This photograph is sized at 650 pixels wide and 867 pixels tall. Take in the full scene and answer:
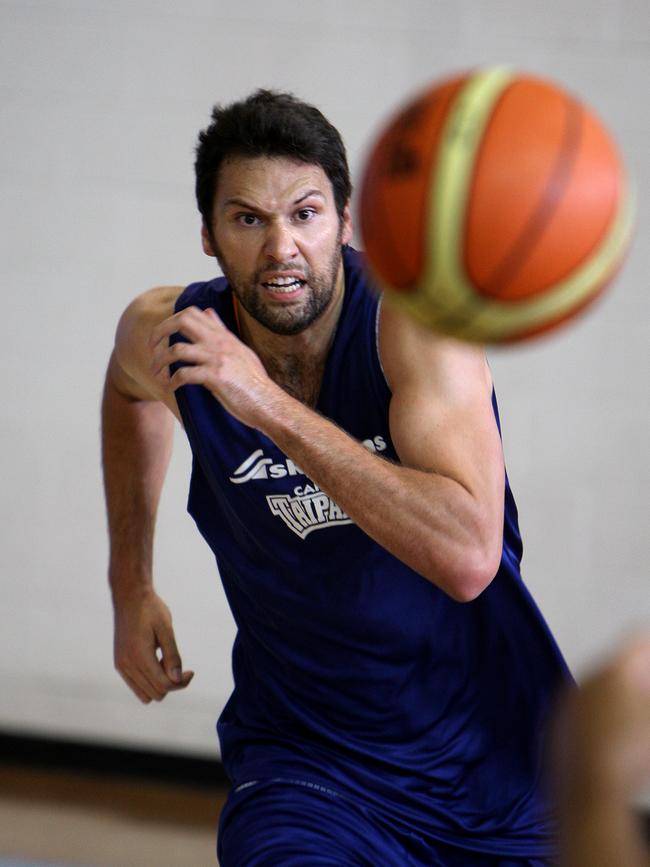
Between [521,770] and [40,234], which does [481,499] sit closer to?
[521,770]

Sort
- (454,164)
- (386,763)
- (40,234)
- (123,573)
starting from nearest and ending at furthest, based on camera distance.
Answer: (454,164) < (386,763) < (123,573) < (40,234)

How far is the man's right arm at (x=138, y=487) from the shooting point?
253cm

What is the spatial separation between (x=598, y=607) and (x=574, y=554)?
0.57 feet

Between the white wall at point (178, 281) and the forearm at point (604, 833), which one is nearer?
the forearm at point (604, 833)

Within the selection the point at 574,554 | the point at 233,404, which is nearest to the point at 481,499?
the point at 233,404

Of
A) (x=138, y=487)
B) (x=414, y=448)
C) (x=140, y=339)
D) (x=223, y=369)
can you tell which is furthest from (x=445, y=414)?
(x=138, y=487)

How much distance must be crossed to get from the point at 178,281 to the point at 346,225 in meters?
1.62

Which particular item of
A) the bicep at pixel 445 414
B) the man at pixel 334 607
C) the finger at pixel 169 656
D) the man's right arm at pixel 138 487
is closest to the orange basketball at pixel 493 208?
the bicep at pixel 445 414

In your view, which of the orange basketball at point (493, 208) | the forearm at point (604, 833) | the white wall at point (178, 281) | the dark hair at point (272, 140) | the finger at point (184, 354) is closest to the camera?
the forearm at point (604, 833)

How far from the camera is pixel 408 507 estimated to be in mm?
1872

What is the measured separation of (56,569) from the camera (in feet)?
13.2

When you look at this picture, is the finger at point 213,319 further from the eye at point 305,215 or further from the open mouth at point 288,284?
the eye at point 305,215

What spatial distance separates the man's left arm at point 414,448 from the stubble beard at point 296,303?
15 centimetres

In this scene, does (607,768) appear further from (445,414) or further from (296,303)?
(296,303)
